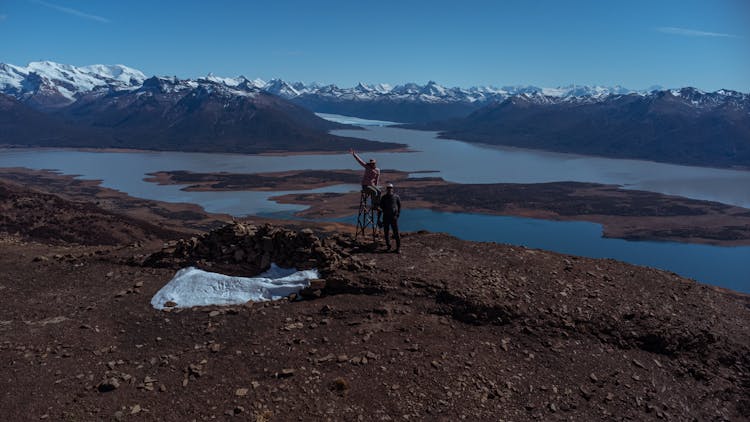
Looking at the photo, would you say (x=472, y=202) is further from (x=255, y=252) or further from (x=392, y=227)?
(x=255, y=252)

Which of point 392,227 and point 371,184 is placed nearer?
point 392,227

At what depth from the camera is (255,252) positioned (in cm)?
1237

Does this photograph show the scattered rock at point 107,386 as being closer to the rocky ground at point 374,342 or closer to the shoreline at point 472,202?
the rocky ground at point 374,342

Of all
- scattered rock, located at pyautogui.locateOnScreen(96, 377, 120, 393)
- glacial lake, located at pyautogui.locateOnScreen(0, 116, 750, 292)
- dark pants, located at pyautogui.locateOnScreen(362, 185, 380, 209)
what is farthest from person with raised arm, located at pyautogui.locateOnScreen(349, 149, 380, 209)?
glacial lake, located at pyautogui.locateOnScreen(0, 116, 750, 292)

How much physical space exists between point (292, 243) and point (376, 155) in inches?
5148

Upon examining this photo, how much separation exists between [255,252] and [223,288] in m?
1.42

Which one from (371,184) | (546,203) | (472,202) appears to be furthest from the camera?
(546,203)

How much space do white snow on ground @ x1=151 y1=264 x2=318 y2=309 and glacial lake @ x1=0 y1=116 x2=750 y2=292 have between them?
45.6m

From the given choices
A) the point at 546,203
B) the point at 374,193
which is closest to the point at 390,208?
the point at 374,193

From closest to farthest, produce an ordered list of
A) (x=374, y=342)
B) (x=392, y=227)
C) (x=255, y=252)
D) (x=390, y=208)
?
(x=374, y=342) → (x=392, y=227) → (x=390, y=208) → (x=255, y=252)

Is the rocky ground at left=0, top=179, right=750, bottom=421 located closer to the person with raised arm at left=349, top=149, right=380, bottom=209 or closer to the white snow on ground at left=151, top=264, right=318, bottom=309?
the white snow on ground at left=151, top=264, right=318, bottom=309

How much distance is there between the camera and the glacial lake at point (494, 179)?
5431 centimetres

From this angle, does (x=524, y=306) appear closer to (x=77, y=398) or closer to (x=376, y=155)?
(x=77, y=398)

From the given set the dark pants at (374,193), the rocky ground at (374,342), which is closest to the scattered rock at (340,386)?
the rocky ground at (374,342)
